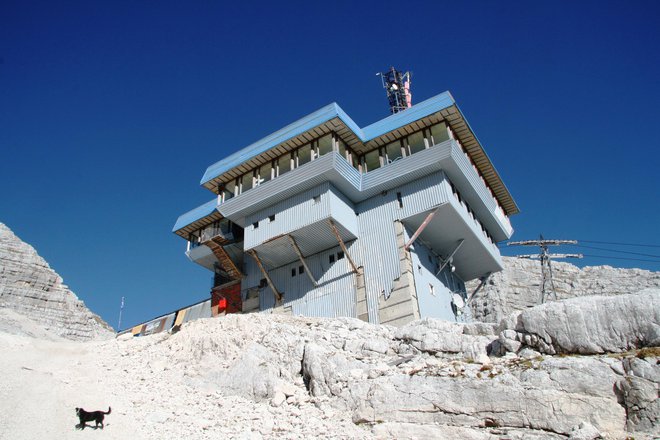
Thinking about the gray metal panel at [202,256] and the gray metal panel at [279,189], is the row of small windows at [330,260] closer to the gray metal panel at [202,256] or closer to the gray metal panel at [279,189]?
the gray metal panel at [279,189]

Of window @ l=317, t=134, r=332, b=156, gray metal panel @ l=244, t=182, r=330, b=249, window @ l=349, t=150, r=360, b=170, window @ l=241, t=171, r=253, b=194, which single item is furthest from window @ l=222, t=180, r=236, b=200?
window @ l=349, t=150, r=360, b=170

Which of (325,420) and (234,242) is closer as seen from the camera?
(325,420)

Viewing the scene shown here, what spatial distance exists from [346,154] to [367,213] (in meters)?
5.07

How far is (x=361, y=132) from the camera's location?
4422 centimetres

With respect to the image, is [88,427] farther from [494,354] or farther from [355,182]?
[355,182]

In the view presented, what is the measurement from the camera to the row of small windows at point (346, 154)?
4217 cm

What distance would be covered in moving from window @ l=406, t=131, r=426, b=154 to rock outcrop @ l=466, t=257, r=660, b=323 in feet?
135

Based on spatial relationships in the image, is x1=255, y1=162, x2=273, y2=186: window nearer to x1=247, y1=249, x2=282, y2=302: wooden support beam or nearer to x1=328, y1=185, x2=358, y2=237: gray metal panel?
x1=247, y1=249, x2=282, y2=302: wooden support beam

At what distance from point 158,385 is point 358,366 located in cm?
937

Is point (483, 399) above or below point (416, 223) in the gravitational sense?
below

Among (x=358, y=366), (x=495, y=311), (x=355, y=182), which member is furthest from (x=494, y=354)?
(x=495, y=311)

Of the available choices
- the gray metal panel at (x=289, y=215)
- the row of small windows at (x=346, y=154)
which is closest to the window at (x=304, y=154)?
the row of small windows at (x=346, y=154)

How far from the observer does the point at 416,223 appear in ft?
134

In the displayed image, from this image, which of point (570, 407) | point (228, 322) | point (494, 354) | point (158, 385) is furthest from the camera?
point (228, 322)
